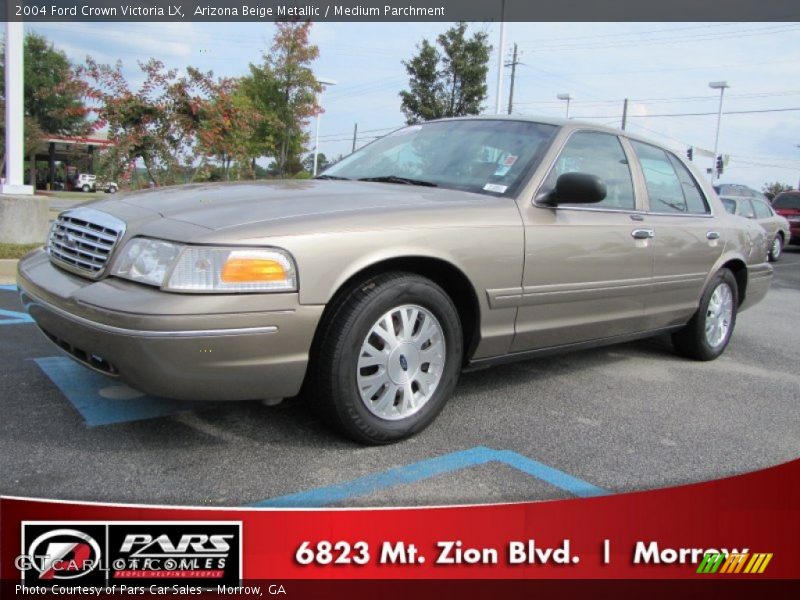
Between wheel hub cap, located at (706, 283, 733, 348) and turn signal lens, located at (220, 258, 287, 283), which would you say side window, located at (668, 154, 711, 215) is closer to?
wheel hub cap, located at (706, 283, 733, 348)

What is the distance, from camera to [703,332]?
15.8ft

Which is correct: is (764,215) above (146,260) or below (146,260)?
above

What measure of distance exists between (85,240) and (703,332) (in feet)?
13.2

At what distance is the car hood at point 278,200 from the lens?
8.84 feet

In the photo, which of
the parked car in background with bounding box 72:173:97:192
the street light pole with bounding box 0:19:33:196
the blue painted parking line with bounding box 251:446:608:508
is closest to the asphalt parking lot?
the blue painted parking line with bounding box 251:446:608:508

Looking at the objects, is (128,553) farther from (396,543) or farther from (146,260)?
(146,260)

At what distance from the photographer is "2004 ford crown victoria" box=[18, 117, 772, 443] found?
249 cm

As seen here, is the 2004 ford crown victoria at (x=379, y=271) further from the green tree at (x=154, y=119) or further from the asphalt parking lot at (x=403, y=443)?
the green tree at (x=154, y=119)

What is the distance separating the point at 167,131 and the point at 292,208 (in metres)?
7.74

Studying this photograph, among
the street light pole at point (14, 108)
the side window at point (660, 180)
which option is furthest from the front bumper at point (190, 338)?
the street light pole at point (14, 108)

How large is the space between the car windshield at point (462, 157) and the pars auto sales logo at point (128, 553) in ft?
7.05

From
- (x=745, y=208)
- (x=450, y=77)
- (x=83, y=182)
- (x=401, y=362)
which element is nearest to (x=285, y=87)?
(x=450, y=77)

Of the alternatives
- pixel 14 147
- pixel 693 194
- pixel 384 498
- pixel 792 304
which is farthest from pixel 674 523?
pixel 14 147

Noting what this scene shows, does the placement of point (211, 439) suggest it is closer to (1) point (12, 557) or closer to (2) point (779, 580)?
(1) point (12, 557)
